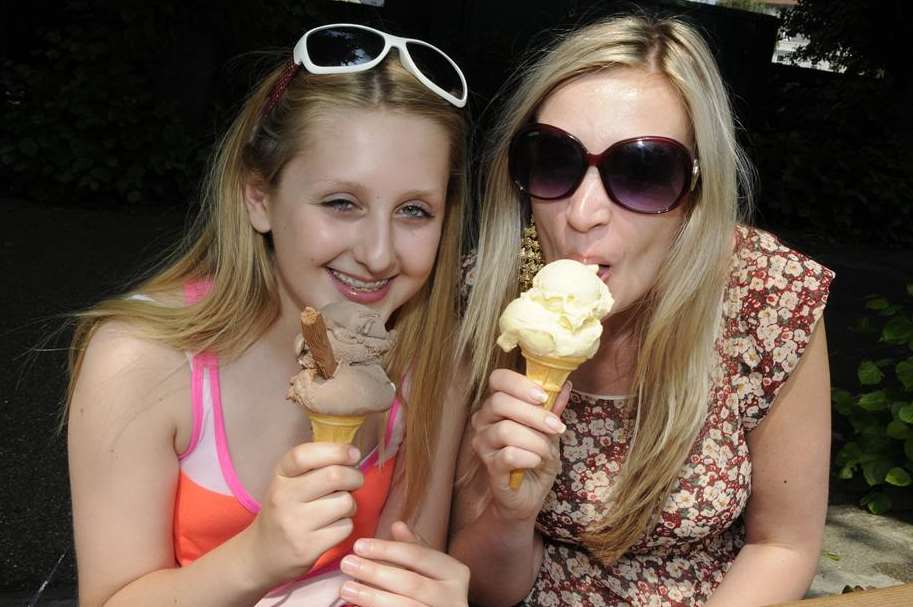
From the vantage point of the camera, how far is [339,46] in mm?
2193

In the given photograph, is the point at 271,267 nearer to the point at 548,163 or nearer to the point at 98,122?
the point at 548,163

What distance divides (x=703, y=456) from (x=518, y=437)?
0.75 m

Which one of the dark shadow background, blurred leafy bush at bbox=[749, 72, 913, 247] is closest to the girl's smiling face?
the dark shadow background

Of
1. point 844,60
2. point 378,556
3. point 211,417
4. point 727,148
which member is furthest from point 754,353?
point 844,60

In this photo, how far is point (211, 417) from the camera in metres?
2.08

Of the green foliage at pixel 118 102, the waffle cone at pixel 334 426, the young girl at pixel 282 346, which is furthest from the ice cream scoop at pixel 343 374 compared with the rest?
the green foliage at pixel 118 102

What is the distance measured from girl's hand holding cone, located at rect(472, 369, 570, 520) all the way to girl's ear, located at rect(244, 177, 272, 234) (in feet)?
2.37

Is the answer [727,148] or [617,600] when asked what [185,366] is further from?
[727,148]

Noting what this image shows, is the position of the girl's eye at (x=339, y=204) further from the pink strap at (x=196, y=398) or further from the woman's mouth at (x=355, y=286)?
the pink strap at (x=196, y=398)

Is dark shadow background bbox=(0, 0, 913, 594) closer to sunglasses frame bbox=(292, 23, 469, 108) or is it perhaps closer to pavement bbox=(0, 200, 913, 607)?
pavement bbox=(0, 200, 913, 607)

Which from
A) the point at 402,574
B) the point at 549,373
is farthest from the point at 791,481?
the point at 402,574

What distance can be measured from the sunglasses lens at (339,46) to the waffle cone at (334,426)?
93cm

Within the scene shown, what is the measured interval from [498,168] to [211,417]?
100 cm

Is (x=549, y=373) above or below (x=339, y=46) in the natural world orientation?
below
